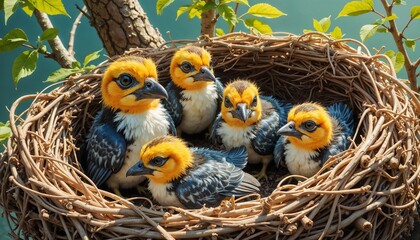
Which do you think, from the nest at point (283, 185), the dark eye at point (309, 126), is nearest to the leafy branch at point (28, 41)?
the nest at point (283, 185)

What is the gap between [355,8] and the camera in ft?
8.34

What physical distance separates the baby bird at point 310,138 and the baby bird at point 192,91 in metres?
0.40

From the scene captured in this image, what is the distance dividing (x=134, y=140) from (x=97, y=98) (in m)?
0.44

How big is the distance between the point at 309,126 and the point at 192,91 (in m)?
0.58

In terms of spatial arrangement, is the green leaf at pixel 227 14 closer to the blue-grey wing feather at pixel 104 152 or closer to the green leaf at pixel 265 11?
the green leaf at pixel 265 11

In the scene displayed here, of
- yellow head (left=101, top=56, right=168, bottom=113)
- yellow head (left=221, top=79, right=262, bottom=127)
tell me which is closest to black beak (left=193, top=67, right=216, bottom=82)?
yellow head (left=221, top=79, right=262, bottom=127)

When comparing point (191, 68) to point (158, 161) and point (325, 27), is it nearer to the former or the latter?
point (158, 161)

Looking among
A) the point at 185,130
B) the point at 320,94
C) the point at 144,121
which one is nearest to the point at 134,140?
the point at 144,121

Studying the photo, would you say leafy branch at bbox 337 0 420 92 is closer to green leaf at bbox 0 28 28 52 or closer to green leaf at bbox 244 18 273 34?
green leaf at bbox 244 18 273 34

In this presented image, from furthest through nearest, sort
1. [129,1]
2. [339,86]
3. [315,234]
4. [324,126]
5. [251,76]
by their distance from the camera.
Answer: [129,1] → [251,76] → [339,86] → [324,126] → [315,234]

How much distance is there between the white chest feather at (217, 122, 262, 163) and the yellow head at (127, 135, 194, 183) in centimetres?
40

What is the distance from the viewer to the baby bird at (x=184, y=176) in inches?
81.4

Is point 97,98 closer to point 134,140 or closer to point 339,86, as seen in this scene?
point 134,140

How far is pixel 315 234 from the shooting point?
1.81m
